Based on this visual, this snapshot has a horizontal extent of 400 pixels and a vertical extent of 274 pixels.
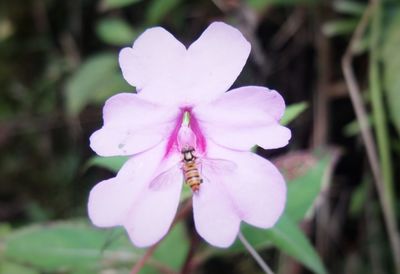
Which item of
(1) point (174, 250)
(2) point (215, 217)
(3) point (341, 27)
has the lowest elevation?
(1) point (174, 250)

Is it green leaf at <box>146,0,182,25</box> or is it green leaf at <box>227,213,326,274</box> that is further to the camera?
green leaf at <box>146,0,182,25</box>

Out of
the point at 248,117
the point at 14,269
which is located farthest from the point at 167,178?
the point at 14,269

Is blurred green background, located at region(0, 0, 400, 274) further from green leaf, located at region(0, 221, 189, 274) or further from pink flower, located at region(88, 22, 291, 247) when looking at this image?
pink flower, located at region(88, 22, 291, 247)

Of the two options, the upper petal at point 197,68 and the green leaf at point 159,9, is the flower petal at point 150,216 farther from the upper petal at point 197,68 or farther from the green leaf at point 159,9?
the green leaf at point 159,9

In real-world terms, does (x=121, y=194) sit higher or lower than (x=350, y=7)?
higher

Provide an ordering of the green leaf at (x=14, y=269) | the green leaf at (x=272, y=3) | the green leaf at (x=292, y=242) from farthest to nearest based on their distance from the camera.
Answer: the green leaf at (x=272, y=3)
the green leaf at (x=14, y=269)
the green leaf at (x=292, y=242)

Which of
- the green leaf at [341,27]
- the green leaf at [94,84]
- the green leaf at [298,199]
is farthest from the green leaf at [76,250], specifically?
the green leaf at [341,27]

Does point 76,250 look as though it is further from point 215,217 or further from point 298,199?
point 215,217

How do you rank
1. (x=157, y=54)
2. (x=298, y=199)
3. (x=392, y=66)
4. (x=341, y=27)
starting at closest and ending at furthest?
(x=157, y=54), (x=298, y=199), (x=392, y=66), (x=341, y=27)

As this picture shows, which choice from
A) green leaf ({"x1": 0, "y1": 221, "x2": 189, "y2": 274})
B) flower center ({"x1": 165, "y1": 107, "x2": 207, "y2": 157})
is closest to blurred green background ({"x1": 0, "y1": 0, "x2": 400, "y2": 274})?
green leaf ({"x1": 0, "y1": 221, "x2": 189, "y2": 274})
